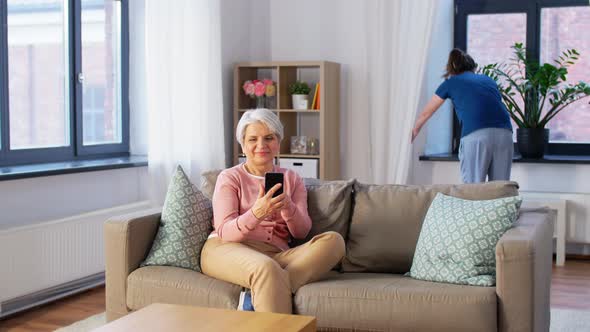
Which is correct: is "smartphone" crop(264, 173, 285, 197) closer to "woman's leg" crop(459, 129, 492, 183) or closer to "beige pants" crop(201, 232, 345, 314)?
"beige pants" crop(201, 232, 345, 314)

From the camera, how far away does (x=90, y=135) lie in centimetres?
542

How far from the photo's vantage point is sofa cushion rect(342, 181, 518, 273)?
3457mm

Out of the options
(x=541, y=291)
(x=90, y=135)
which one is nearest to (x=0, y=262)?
(x=90, y=135)

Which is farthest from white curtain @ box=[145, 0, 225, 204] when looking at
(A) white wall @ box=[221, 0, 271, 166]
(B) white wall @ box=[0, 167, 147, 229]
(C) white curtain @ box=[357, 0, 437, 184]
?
(C) white curtain @ box=[357, 0, 437, 184]

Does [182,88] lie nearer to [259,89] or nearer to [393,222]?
[259,89]

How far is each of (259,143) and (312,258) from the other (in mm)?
577

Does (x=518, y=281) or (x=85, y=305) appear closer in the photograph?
(x=518, y=281)

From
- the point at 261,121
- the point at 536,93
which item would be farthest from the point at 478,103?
the point at 261,121

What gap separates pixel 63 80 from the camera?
5117 mm

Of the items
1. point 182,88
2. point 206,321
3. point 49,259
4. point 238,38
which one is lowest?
point 49,259

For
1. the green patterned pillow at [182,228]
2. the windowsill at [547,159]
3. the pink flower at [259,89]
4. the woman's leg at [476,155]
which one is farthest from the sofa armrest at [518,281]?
the pink flower at [259,89]

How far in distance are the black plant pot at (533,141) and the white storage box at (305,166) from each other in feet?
4.88

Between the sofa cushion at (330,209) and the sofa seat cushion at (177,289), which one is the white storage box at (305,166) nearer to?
the sofa cushion at (330,209)

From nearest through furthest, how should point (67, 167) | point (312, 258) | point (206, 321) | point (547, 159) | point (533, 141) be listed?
point (206, 321), point (312, 258), point (67, 167), point (547, 159), point (533, 141)
